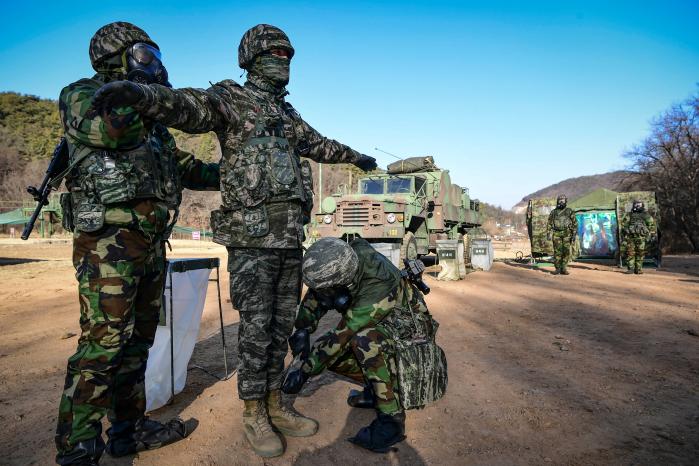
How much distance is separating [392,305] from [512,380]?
1378 mm

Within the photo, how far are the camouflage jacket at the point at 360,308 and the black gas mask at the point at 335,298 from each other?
27mm

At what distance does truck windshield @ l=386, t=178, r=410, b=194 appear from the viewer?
11.4 m

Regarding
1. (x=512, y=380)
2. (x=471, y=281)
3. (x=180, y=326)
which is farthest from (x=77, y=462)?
(x=471, y=281)

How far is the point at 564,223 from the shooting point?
1080cm

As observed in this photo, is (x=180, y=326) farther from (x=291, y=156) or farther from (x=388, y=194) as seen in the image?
(x=388, y=194)

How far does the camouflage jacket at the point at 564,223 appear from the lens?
35.3 ft

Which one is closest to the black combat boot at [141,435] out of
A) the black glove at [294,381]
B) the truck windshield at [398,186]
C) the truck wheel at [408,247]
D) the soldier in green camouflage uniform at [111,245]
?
the soldier in green camouflage uniform at [111,245]

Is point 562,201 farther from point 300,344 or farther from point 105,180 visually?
point 105,180

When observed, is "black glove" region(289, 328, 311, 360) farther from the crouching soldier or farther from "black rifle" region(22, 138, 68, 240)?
"black rifle" region(22, 138, 68, 240)

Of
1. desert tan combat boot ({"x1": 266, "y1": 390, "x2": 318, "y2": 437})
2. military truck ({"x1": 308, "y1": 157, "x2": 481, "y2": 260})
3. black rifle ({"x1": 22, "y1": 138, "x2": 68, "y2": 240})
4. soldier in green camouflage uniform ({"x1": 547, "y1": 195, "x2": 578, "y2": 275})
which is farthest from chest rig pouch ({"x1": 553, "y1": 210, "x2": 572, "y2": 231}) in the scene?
black rifle ({"x1": 22, "y1": 138, "x2": 68, "y2": 240})

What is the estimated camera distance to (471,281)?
9.31 meters

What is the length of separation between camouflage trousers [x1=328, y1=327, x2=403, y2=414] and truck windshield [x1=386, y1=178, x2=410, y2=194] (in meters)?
9.19

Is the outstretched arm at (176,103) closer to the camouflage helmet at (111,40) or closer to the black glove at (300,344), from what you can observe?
the camouflage helmet at (111,40)

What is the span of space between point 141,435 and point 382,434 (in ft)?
4.07
